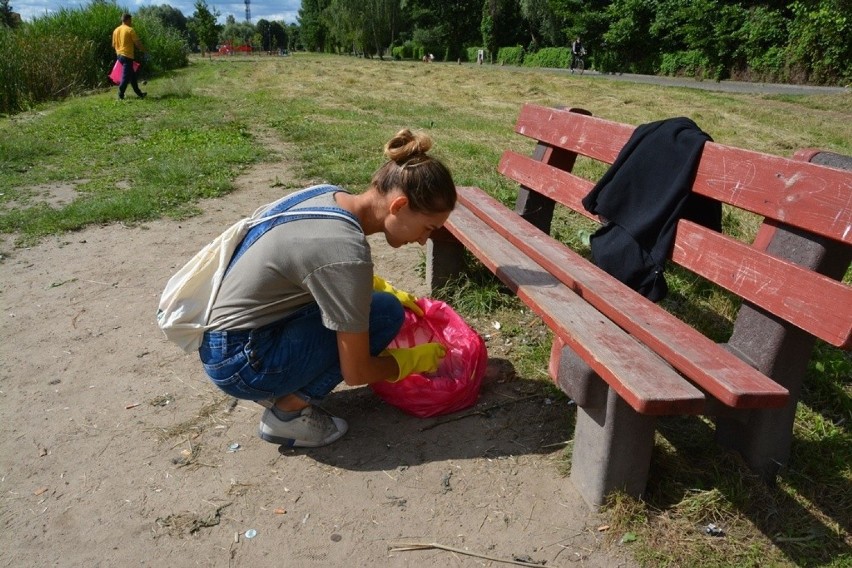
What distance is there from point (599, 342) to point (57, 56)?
58.8ft

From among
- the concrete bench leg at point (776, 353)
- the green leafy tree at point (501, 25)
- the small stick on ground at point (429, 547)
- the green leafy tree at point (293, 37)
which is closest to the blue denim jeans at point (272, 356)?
the small stick on ground at point (429, 547)

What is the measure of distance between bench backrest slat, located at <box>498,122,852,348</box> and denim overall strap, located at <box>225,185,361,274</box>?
1.27m

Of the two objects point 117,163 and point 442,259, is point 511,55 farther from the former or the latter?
point 442,259

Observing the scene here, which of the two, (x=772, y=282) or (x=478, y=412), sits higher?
(x=772, y=282)

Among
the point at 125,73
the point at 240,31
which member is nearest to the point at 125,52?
the point at 125,73

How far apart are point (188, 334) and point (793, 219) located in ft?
6.65

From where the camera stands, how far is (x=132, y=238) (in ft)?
16.0

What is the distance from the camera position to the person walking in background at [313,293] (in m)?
2.08

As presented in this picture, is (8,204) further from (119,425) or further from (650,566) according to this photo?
(650,566)

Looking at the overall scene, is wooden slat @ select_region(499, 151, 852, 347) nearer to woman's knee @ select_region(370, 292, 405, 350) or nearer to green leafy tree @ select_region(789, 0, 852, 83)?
woman's knee @ select_region(370, 292, 405, 350)

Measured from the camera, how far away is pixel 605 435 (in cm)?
209

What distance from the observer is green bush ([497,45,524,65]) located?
46906 millimetres

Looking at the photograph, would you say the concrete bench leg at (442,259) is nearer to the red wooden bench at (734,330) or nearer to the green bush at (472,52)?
the red wooden bench at (734,330)

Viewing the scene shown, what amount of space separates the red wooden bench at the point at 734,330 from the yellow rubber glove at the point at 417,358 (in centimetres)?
41
